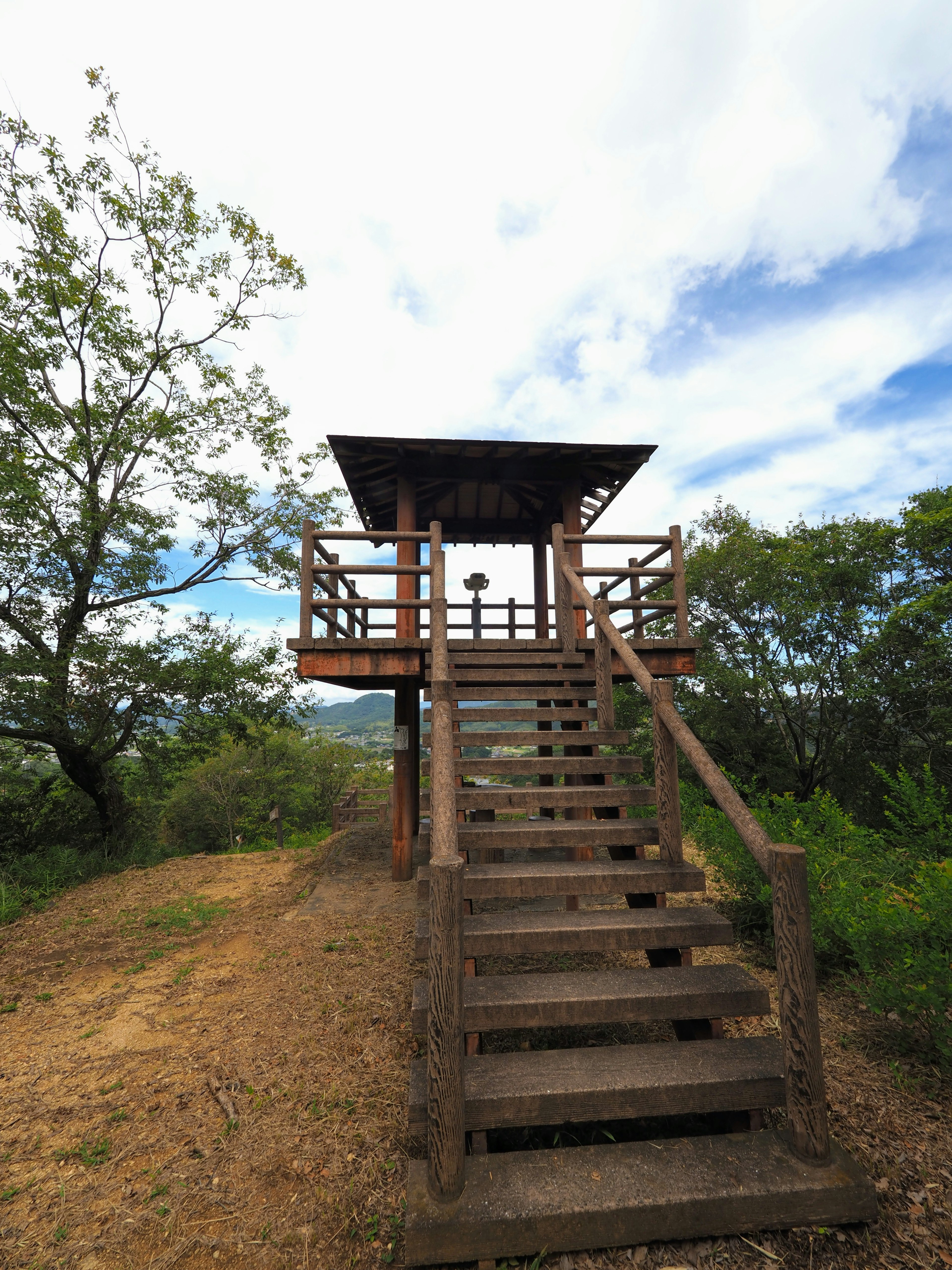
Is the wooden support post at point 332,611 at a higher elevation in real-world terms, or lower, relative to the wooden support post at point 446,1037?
higher

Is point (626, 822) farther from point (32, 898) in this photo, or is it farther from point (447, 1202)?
point (32, 898)

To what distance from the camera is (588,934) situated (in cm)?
287

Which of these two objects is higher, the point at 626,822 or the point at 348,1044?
the point at 626,822

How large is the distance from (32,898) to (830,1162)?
989 centimetres

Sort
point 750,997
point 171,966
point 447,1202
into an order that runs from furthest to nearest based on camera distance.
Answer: point 171,966 → point 750,997 → point 447,1202


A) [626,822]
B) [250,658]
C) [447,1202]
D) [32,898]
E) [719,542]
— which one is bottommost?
[32,898]

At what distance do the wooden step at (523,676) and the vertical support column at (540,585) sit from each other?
17.1ft

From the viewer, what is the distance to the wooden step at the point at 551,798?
3.70 meters

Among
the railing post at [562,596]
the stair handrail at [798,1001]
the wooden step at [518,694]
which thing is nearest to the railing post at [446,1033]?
the stair handrail at [798,1001]

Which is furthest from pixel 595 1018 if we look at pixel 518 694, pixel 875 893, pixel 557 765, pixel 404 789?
pixel 404 789

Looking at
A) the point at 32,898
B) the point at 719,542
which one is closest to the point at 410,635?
the point at 32,898

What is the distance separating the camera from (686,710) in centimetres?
1485

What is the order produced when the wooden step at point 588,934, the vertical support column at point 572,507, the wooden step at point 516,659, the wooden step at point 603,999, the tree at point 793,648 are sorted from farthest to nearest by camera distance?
the tree at point 793,648
the vertical support column at point 572,507
the wooden step at point 516,659
the wooden step at point 588,934
the wooden step at point 603,999

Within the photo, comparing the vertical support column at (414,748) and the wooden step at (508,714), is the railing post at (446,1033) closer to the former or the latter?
the wooden step at (508,714)
